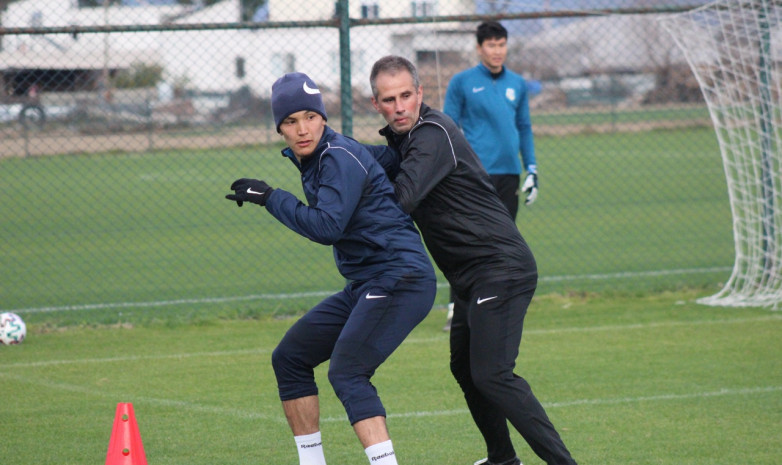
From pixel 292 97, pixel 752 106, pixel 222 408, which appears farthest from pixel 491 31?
pixel 292 97

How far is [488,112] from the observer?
8062mm

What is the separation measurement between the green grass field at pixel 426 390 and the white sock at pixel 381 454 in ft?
3.37

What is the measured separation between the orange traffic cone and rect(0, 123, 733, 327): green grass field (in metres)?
4.33

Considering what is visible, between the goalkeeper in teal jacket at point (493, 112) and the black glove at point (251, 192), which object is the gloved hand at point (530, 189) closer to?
the goalkeeper in teal jacket at point (493, 112)

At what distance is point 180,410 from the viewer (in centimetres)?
605

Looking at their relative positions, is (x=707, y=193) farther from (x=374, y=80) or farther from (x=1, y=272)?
(x=374, y=80)

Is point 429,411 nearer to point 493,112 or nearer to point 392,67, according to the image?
point 392,67

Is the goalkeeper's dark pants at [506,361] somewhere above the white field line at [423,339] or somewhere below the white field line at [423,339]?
above

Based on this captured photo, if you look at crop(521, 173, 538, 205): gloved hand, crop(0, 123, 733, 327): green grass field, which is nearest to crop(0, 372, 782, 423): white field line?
crop(521, 173, 538, 205): gloved hand

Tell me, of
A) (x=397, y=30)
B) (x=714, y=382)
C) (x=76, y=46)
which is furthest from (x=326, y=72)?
(x=714, y=382)

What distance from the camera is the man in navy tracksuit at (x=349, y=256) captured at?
404 cm

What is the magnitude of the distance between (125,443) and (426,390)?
98.2 inches

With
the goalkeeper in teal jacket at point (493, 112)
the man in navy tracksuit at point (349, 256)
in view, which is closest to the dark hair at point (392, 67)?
the man in navy tracksuit at point (349, 256)

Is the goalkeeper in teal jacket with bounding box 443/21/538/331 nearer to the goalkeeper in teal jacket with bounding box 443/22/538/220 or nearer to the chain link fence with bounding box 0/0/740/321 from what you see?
the goalkeeper in teal jacket with bounding box 443/22/538/220
